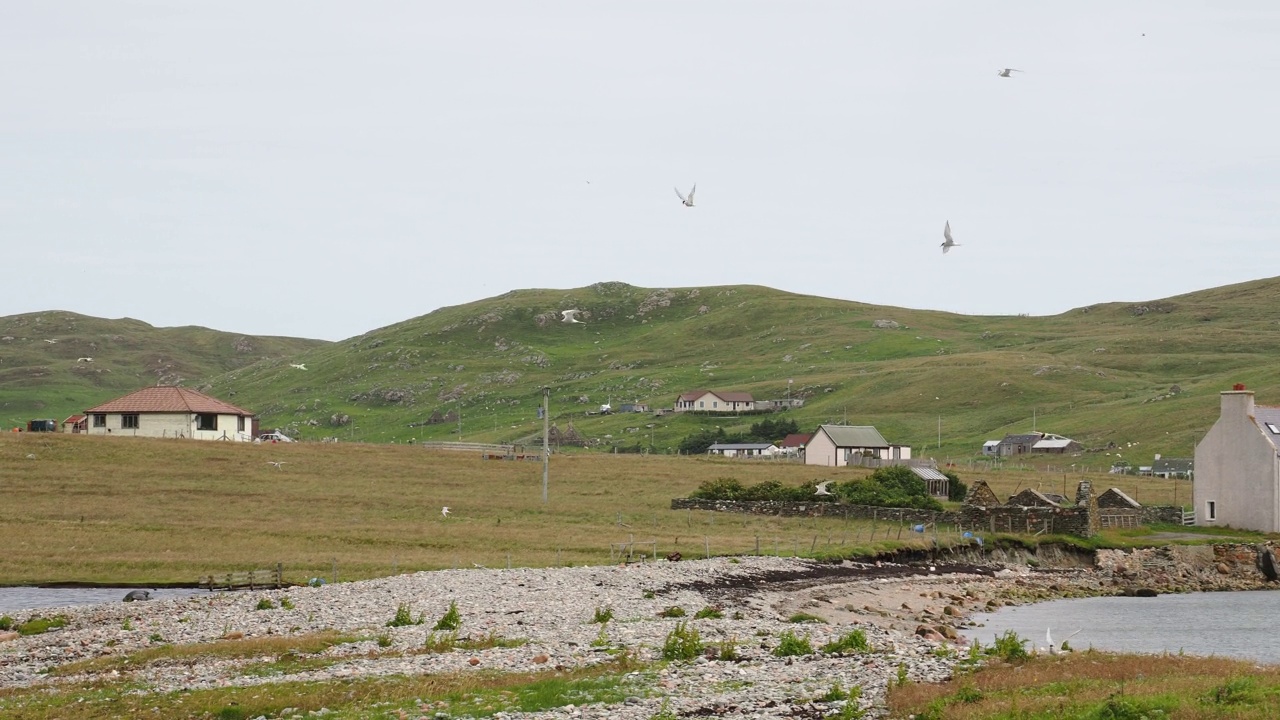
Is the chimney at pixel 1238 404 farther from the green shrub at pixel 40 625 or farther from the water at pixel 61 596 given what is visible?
the green shrub at pixel 40 625

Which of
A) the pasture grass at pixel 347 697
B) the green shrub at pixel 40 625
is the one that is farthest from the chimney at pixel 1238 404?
the green shrub at pixel 40 625

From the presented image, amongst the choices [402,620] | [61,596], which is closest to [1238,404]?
[402,620]

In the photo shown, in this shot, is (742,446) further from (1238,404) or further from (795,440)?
(1238,404)

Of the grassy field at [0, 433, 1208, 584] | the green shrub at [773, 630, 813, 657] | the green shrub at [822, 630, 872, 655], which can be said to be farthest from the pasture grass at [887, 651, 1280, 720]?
the grassy field at [0, 433, 1208, 584]

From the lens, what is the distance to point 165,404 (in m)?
111

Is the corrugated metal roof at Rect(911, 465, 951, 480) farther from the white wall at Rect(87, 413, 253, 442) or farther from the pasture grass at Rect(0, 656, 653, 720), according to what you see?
the pasture grass at Rect(0, 656, 653, 720)

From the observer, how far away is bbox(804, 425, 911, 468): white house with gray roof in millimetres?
126375

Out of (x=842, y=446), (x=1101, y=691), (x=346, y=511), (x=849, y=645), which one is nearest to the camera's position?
(x=1101, y=691)

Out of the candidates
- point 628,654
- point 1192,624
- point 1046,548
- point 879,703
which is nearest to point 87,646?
point 628,654

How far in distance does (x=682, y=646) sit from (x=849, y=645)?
16.0ft

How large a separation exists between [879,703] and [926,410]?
17294 centimetres

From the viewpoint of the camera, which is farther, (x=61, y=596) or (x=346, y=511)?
(x=346, y=511)

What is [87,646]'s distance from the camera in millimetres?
35250

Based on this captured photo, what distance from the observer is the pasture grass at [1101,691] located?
21562mm
